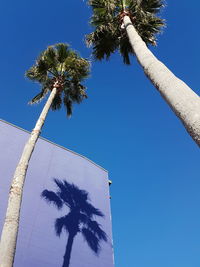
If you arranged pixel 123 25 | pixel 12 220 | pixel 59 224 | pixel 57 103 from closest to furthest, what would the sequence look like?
pixel 12 220 < pixel 123 25 < pixel 59 224 < pixel 57 103

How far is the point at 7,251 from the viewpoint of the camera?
6625 millimetres

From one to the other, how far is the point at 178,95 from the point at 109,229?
14.7m

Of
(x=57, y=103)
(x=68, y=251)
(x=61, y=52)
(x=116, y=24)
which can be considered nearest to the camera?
(x=116, y=24)

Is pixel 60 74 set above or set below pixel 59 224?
above

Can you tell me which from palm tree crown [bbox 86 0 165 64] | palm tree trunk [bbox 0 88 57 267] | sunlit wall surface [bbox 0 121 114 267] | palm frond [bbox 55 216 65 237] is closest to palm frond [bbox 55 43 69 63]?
palm tree crown [bbox 86 0 165 64]

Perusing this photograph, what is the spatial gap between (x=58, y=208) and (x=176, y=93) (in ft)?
42.2

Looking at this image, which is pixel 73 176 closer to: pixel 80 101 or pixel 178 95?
pixel 80 101

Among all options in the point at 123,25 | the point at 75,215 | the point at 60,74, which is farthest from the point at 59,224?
the point at 123,25

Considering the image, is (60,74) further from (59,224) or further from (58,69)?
(59,224)

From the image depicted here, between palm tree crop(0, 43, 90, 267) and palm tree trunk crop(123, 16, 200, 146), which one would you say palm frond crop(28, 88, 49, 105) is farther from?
palm tree trunk crop(123, 16, 200, 146)

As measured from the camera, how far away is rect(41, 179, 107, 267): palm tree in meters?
15.4

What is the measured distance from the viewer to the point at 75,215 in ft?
53.8

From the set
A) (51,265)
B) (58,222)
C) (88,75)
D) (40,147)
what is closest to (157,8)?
(88,75)

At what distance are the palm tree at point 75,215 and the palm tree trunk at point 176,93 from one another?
1119 centimetres
